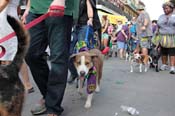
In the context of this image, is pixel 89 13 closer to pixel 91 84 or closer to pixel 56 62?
pixel 91 84

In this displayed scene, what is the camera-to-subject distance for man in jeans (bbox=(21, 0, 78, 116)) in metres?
4.44

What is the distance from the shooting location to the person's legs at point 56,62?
4434 millimetres

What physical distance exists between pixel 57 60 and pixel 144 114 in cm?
152

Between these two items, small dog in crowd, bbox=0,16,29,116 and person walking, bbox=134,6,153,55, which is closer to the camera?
small dog in crowd, bbox=0,16,29,116

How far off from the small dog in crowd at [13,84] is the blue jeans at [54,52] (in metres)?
1.17

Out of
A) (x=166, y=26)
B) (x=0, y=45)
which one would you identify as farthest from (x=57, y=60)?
(x=166, y=26)

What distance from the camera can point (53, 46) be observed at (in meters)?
4.47

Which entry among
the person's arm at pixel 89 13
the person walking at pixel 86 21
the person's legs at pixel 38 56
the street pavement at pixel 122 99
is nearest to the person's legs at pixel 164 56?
the street pavement at pixel 122 99

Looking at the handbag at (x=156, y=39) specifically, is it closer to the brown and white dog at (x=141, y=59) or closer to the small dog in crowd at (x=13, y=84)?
the brown and white dog at (x=141, y=59)

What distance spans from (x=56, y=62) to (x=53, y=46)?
193 millimetres

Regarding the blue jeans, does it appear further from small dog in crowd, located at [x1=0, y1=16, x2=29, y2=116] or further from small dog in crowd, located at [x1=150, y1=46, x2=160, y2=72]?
small dog in crowd, located at [x1=150, y1=46, x2=160, y2=72]

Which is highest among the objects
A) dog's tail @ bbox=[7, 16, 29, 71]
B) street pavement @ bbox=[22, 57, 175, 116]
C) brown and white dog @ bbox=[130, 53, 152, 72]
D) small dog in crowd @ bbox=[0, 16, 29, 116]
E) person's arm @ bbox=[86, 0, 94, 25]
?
person's arm @ bbox=[86, 0, 94, 25]

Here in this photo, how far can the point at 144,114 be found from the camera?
16.9 ft

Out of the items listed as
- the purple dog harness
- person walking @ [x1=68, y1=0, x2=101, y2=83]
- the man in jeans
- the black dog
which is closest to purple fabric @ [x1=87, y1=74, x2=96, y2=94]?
the purple dog harness
